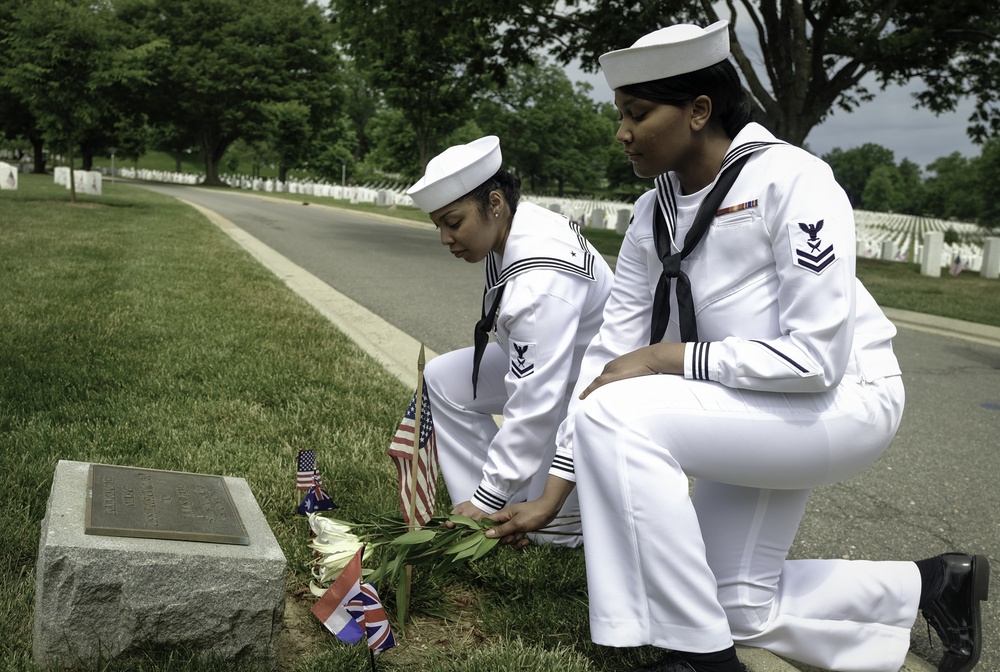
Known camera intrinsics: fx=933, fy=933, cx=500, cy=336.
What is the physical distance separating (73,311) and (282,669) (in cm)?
552

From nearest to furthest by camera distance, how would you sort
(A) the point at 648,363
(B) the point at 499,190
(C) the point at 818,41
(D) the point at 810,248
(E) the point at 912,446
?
(D) the point at 810,248 < (A) the point at 648,363 < (B) the point at 499,190 < (E) the point at 912,446 < (C) the point at 818,41

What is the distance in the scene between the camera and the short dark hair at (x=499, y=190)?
330cm

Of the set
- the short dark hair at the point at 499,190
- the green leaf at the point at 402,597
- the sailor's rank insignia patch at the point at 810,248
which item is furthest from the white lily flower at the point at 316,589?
the sailor's rank insignia patch at the point at 810,248

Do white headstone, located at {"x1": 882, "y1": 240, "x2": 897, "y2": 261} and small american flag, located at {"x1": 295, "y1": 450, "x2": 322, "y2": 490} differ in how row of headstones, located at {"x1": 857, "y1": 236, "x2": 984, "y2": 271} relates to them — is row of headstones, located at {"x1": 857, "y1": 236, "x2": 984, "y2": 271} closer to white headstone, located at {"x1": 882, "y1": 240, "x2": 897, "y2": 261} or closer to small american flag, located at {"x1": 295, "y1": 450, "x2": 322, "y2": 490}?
white headstone, located at {"x1": 882, "y1": 240, "x2": 897, "y2": 261}

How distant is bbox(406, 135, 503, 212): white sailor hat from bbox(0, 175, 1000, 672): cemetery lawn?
1.08 meters

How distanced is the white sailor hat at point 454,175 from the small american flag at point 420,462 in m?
0.69

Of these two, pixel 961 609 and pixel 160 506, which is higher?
pixel 160 506

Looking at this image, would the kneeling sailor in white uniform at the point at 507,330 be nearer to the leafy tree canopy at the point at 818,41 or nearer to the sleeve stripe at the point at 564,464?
the sleeve stripe at the point at 564,464

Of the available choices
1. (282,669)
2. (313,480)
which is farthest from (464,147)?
(282,669)

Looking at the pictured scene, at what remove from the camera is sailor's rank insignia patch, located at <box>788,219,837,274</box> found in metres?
2.23

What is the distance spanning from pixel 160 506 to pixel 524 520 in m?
1.06

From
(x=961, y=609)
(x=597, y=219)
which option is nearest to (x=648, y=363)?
(x=961, y=609)

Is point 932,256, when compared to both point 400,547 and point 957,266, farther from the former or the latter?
point 400,547

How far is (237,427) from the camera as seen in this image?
14.7ft
